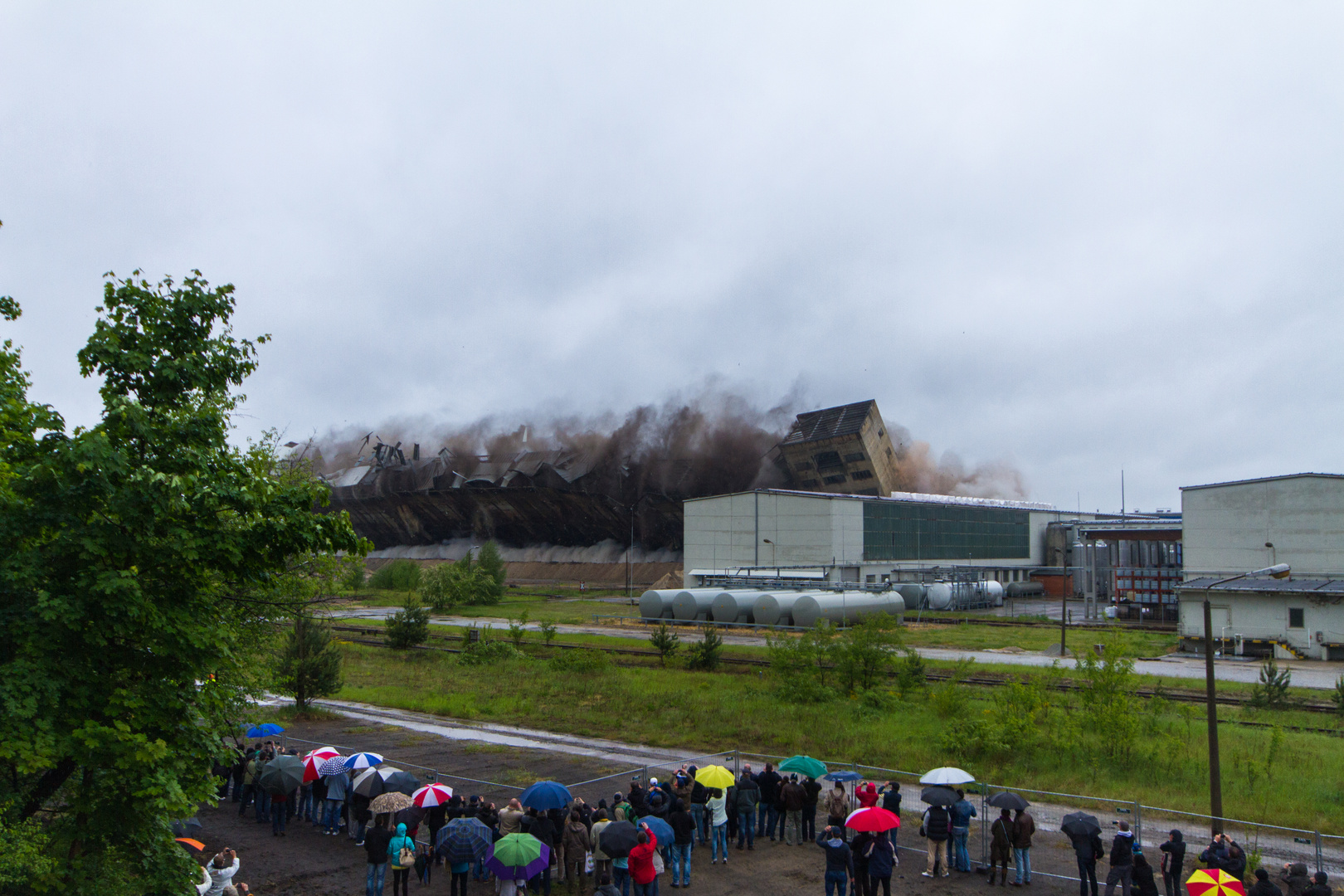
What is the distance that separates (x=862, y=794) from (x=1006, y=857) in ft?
7.63

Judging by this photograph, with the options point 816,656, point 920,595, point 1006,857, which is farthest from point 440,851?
point 920,595

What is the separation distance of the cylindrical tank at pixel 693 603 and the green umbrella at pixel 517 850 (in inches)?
1747

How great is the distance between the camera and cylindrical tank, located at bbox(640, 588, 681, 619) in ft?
191

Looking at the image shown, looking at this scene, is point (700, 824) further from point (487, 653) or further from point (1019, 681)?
point (487, 653)

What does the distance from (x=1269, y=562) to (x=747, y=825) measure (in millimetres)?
46398

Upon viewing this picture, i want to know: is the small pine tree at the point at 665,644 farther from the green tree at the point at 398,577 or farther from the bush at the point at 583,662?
the green tree at the point at 398,577

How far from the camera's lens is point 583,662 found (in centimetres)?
3856

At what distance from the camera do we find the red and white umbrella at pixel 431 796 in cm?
1400

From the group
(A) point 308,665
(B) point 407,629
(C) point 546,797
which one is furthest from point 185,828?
(B) point 407,629

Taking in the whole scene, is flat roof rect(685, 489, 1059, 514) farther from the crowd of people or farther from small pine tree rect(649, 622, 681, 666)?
the crowd of people

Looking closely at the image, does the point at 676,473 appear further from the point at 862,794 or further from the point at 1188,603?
the point at 862,794

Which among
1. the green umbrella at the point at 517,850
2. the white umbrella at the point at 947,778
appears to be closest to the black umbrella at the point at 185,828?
the green umbrella at the point at 517,850

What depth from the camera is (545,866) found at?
39.9 feet

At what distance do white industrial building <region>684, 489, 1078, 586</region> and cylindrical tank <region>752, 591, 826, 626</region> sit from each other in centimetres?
1007
